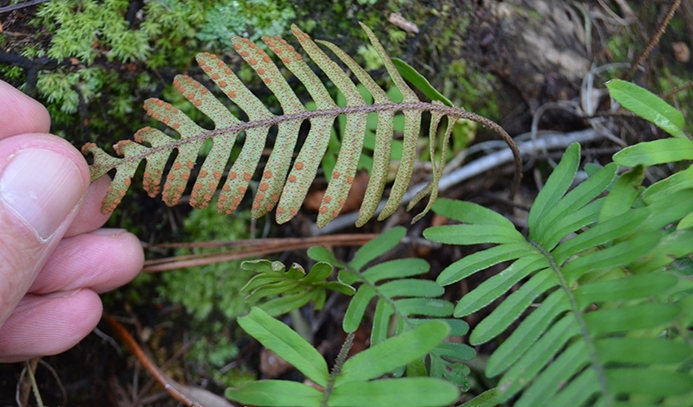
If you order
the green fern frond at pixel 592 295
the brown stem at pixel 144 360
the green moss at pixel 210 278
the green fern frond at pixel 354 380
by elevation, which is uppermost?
the green fern frond at pixel 592 295

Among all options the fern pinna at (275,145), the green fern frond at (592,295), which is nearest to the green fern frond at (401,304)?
the green fern frond at (592,295)

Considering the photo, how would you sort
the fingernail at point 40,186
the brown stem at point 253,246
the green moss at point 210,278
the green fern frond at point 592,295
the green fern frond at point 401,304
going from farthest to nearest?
the green moss at point 210,278 < the brown stem at point 253,246 < the green fern frond at point 401,304 < the fingernail at point 40,186 < the green fern frond at point 592,295

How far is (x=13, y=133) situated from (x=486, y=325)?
173cm

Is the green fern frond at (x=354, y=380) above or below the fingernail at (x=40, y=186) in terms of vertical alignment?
below

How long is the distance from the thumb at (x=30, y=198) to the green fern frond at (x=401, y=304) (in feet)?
3.00

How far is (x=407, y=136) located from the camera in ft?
5.81

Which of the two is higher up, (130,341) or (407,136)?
(407,136)

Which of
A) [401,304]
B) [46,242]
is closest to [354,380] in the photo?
[401,304]

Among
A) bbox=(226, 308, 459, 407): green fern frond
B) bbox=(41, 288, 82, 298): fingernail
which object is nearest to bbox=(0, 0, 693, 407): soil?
bbox=(41, 288, 82, 298): fingernail

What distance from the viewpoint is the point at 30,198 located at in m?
1.49

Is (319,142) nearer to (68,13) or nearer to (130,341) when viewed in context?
(68,13)

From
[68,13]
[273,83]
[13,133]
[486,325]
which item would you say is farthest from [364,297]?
[68,13]

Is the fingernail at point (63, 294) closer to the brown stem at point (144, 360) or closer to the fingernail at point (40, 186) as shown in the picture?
the brown stem at point (144, 360)

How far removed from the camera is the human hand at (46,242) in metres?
1.51
